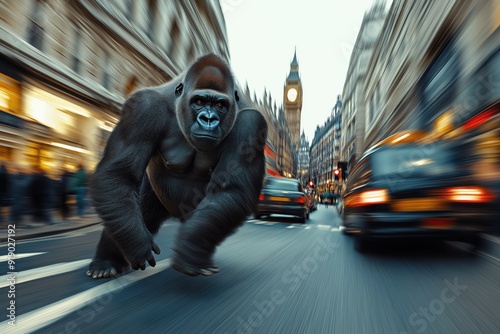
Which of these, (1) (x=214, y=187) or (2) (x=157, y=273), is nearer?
(1) (x=214, y=187)

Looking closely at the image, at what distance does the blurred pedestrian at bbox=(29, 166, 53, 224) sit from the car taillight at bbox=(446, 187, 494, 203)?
7314mm

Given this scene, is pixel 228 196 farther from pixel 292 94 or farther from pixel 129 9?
pixel 292 94

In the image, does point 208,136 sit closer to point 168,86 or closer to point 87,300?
point 168,86

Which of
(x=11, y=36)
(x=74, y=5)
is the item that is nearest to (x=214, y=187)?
(x=11, y=36)

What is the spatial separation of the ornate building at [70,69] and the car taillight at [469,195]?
6412 millimetres

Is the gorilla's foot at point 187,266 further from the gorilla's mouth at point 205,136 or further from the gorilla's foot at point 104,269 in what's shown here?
the gorilla's mouth at point 205,136

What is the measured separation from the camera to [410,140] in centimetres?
545

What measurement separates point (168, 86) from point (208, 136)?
77cm

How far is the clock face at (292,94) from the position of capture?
144m

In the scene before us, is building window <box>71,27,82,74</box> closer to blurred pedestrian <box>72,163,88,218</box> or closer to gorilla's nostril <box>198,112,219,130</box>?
blurred pedestrian <box>72,163,88,218</box>

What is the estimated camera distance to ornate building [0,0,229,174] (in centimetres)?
1013

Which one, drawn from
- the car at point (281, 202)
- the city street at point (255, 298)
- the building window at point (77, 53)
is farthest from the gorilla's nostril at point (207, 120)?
the building window at point (77, 53)

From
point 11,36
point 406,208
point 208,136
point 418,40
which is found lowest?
point 406,208

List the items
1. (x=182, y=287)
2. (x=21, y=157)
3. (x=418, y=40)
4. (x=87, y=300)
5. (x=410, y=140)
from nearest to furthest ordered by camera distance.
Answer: (x=87, y=300) → (x=182, y=287) → (x=410, y=140) → (x=21, y=157) → (x=418, y=40)
